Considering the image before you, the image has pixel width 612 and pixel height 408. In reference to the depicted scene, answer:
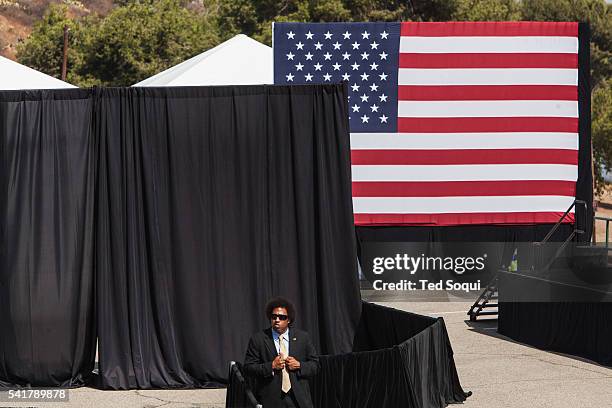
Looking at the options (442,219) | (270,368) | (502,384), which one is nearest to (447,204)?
Result: (442,219)

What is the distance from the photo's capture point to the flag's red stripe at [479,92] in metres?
22.9

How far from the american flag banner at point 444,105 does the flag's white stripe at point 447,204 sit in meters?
0.02

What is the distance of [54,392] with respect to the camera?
12.9 m

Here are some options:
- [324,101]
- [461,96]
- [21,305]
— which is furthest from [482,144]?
[21,305]

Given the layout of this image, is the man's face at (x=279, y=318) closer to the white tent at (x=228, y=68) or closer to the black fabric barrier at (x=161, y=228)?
the black fabric barrier at (x=161, y=228)

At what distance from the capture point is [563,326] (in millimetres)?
16359

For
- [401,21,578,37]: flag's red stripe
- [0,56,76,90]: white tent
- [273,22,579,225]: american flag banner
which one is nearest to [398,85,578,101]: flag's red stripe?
[273,22,579,225]: american flag banner

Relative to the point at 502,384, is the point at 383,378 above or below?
above

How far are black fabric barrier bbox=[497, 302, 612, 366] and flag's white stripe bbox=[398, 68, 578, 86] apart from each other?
631 cm

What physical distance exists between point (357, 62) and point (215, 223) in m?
10.2

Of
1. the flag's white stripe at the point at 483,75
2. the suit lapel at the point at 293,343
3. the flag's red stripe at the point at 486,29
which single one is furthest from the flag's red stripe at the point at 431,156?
the suit lapel at the point at 293,343

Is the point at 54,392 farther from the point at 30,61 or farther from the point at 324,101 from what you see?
the point at 30,61

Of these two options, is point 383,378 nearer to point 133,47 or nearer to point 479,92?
point 479,92

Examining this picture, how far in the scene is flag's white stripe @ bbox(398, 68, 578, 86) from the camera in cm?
2289
